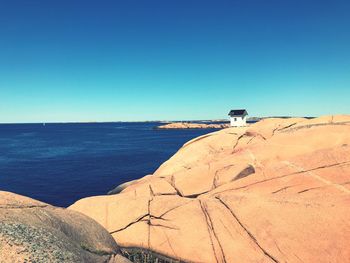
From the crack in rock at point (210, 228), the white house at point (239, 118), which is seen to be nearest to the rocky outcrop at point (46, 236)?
the crack in rock at point (210, 228)

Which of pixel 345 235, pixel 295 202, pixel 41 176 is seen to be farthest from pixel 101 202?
pixel 41 176

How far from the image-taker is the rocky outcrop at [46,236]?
22.4 feet

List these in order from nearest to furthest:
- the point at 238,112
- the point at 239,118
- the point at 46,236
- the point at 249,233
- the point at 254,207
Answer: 1. the point at 46,236
2. the point at 249,233
3. the point at 254,207
4. the point at 239,118
5. the point at 238,112

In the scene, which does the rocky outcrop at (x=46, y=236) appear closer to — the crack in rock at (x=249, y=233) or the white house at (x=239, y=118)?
the crack in rock at (x=249, y=233)

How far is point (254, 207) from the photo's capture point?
484 inches

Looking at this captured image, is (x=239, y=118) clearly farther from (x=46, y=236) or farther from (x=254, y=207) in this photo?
(x=46, y=236)

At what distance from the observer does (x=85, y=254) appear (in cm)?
861

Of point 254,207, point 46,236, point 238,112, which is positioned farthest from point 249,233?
point 238,112

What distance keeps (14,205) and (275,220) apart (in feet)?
32.7

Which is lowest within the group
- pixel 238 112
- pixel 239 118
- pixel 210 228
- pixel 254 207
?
pixel 210 228

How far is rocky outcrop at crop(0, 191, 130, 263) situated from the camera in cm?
683

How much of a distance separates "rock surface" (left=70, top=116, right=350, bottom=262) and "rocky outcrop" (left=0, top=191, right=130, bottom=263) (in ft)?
10.2

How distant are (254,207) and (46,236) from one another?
8610mm

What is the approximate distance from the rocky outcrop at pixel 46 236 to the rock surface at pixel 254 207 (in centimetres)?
312
